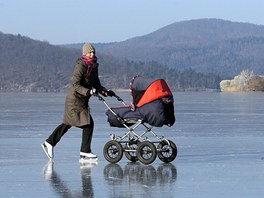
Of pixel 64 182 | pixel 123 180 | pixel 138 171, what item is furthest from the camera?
pixel 138 171

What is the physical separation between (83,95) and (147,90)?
37.1 inches

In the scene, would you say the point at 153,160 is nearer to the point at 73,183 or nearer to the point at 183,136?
the point at 73,183

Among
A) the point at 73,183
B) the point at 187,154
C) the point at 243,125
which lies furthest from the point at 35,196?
the point at 243,125

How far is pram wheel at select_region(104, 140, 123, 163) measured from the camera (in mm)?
12289

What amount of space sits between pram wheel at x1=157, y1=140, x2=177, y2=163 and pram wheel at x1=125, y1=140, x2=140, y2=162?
0.35 metres

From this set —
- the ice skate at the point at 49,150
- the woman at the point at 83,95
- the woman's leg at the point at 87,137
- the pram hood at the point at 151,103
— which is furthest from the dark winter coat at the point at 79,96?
the pram hood at the point at 151,103

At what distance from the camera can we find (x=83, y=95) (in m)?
12.5

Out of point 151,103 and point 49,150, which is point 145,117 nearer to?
point 151,103

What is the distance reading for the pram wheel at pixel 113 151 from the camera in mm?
12289

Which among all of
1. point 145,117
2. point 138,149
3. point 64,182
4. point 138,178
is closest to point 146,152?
point 138,149

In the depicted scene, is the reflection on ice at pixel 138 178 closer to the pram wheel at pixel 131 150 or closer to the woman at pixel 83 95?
the pram wheel at pixel 131 150

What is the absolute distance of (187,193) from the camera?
8.99 metres

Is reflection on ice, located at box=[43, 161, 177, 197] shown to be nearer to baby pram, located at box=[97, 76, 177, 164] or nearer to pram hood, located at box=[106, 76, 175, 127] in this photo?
baby pram, located at box=[97, 76, 177, 164]

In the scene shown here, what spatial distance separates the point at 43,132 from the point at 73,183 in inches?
351
